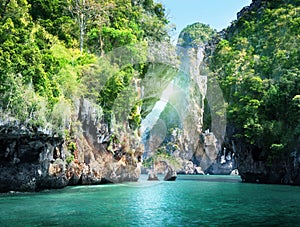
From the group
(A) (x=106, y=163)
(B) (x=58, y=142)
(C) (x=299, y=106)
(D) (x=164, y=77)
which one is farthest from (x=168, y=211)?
(D) (x=164, y=77)

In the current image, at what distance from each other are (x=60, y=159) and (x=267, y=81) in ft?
51.4

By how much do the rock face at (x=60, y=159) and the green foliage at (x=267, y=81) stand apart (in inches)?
355

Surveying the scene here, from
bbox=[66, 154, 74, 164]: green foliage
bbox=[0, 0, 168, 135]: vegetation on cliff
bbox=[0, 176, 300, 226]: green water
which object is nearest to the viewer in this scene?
bbox=[0, 176, 300, 226]: green water

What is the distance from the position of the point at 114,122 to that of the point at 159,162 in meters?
35.2

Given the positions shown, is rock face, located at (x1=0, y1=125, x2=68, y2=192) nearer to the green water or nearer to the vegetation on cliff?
the vegetation on cliff

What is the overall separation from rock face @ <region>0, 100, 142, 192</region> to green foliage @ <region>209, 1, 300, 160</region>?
902 cm

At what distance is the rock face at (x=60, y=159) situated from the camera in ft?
47.4

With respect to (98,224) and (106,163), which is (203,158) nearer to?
(106,163)

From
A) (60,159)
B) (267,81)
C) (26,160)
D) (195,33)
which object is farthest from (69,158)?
(195,33)

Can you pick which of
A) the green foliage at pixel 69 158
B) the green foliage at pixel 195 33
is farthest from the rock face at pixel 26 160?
the green foliage at pixel 195 33

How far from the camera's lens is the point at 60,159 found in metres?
17.1

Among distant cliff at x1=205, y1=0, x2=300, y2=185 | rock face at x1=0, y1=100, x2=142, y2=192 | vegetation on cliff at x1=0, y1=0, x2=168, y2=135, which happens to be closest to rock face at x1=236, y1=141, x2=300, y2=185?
distant cliff at x1=205, y1=0, x2=300, y2=185

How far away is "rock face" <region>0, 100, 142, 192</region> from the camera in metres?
14.4

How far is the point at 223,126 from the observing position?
97.3ft
